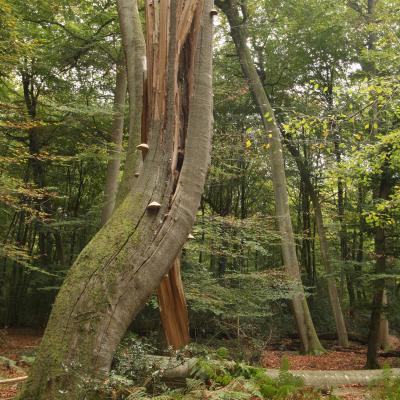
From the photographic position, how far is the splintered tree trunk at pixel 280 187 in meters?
13.5

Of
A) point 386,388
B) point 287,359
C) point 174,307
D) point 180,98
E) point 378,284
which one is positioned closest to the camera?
point 180,98

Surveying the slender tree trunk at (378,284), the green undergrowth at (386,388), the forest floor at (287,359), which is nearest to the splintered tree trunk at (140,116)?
the forest floor at (287,359)

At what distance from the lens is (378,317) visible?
1133 centimetres

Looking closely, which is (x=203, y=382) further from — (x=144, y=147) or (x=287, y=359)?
(x=144, y=147)

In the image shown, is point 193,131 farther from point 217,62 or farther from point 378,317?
point 217,62

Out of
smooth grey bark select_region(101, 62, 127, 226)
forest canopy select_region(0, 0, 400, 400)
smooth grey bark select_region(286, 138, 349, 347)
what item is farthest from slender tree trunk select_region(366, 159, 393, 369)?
smooth grey bark select_region(101, 62, 127, 226)

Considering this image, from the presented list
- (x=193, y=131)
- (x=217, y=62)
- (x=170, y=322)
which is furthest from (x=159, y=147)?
(x=217, y=62)

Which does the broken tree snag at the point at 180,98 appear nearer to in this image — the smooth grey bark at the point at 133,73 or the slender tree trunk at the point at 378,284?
the smooth grey bark at the point at 133,73

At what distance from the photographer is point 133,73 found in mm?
4930

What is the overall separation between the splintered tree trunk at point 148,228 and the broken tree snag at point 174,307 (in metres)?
0.91

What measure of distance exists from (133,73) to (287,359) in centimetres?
512

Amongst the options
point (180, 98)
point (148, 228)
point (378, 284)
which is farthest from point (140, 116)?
point (378, 284)

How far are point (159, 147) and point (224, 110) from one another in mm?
14709

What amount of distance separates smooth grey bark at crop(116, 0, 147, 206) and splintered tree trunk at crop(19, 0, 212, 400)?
686 millimetres
